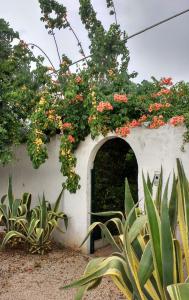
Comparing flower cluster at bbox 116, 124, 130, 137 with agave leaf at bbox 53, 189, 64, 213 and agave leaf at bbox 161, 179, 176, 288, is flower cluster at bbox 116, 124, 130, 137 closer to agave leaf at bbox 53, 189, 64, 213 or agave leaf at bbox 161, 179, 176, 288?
agave leaf at bbox 53, 189, 64, 213

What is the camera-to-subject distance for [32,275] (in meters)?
5.64

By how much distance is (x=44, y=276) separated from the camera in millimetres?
5574

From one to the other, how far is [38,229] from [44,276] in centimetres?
112

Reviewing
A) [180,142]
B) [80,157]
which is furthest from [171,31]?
[180,142]

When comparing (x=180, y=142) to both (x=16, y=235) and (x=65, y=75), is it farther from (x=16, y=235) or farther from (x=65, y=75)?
(x=16, y=235)

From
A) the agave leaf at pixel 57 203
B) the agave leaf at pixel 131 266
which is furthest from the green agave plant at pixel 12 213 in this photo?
the agave leaf at pixel 131 266

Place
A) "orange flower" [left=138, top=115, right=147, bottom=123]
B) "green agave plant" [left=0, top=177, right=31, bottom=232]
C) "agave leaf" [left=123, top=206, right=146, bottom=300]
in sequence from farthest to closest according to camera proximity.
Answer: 1. "green agave plant" [left=0, top=177, right=31, bottom=232]
2. "orange flower" [left=138, top=115, right=147, bottom=123]
3. "agave leaf" [left=123, top=206, right=146, bottom=300]

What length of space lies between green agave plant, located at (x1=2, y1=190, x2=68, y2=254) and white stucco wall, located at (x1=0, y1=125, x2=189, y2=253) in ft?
1.43

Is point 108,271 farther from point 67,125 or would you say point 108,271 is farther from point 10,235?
point 67,125

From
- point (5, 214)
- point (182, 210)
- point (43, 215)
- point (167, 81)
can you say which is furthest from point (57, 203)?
point (182, 210)

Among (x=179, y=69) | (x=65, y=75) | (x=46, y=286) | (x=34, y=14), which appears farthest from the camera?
(x=34, y=14)

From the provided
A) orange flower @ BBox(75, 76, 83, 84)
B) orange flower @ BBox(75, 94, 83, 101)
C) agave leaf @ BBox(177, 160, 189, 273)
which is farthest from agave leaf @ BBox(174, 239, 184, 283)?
orange flower @ BBox(75, 76, 83, 84)

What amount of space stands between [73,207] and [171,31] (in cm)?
669

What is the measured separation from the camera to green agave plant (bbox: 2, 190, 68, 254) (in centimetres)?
657
